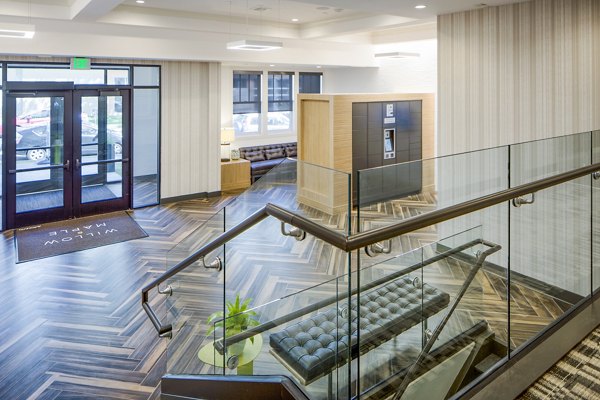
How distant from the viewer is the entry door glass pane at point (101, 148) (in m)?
8.66

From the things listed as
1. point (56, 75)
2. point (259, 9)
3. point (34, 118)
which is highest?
point (259, 9)

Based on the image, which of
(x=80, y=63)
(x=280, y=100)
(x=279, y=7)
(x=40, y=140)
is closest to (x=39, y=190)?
(x=40, y=140)

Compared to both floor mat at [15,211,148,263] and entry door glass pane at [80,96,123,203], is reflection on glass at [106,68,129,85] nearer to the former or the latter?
entry door glass pane at [80,96,123,203]

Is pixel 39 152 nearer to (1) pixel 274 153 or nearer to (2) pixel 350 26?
(1) pixel 274 153

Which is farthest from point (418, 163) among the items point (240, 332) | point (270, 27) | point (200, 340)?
point (270, 27)

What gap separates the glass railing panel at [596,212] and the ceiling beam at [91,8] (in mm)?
5371

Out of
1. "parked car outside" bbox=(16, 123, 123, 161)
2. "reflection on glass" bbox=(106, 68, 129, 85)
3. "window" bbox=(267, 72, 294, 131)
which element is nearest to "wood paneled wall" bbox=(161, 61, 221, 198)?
"reflection on glass" bbox=(106, 68, 129, 85)

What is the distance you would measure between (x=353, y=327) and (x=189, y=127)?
29.1ft

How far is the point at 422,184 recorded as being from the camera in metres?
1.94

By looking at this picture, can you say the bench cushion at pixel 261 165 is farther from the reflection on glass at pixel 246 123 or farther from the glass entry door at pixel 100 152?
the glass entry door at pixel 100 152

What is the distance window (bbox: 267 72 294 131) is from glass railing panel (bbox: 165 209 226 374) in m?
9.31

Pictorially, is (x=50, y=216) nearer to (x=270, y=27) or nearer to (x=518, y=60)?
(x=270, y=27)

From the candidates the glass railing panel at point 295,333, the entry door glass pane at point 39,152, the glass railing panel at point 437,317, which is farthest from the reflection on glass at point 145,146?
the glass railing panel at point 437,317

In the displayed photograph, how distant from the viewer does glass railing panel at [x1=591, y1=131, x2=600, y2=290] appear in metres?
2.67
